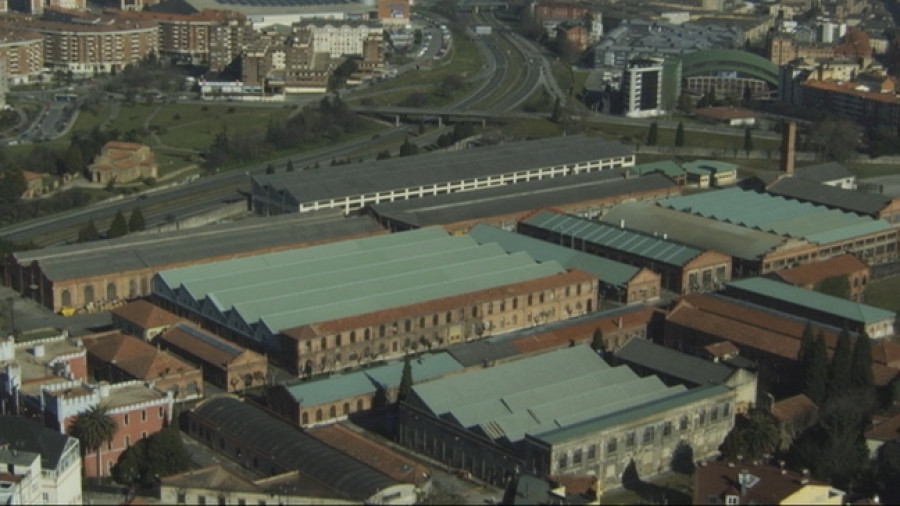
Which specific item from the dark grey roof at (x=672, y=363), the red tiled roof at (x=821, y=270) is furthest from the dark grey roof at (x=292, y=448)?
the red tiled roof at (x=821, y=270)

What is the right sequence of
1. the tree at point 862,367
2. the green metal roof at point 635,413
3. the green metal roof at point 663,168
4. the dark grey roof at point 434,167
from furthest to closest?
1. the green metal roof at point 663,168
2. the dark grey roof at point 434,167
3. the tree at point 862,367
4. the green metal roof at point 635,413

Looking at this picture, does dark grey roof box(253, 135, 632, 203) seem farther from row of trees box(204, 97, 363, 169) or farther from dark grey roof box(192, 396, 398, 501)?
dark grey roof box(192, 396, 398, 501)

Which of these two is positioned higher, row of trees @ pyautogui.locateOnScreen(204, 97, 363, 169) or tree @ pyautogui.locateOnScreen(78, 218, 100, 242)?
row of trees @ pyautogui.locateOnScreen(204, 97, 363, 169)

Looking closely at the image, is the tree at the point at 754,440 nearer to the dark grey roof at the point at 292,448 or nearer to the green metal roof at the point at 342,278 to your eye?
the dark grey roof at the point at 292,448

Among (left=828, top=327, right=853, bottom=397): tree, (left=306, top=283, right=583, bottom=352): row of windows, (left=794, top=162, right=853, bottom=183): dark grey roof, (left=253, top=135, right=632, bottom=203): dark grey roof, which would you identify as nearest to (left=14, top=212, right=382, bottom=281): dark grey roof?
(left=253, top=135, right=632, bottom=203): dark grey roof

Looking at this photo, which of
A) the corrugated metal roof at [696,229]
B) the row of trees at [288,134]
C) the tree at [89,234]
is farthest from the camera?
the row of trees at [288,134]

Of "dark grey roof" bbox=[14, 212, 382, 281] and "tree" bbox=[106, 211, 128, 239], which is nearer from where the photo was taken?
"dark grey roof" bbox=[14, 212, 382, 281]

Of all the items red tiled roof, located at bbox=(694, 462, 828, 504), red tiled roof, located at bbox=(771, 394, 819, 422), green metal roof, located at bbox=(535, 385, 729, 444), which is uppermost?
green metal roof, located at bbox=(535, 385, 729, 444)

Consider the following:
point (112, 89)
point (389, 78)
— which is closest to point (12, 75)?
point (112, 89)
